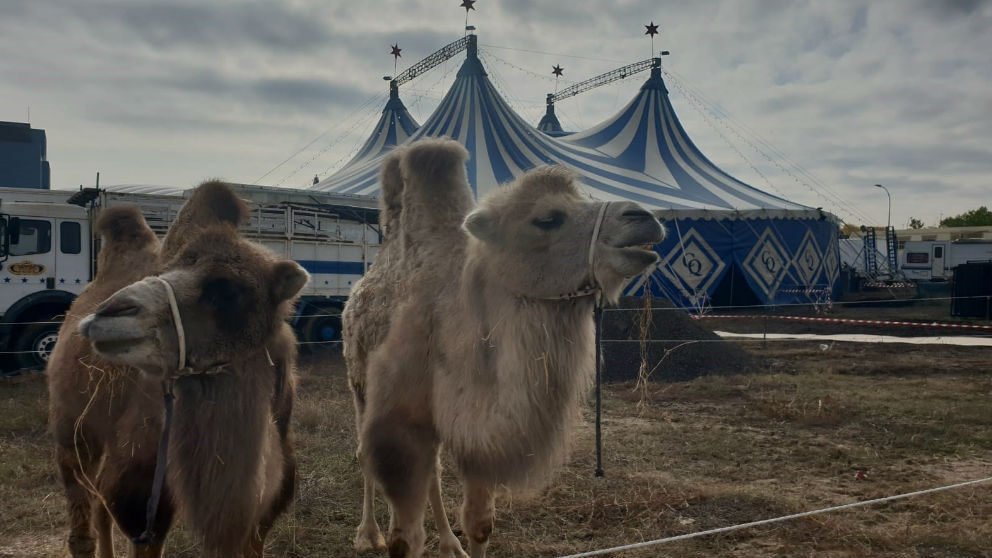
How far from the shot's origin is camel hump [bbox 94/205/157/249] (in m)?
4.00

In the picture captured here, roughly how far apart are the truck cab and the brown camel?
30.6 feet

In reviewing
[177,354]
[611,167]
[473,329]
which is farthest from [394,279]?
[611,167]

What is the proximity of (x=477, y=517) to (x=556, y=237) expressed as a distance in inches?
60.2

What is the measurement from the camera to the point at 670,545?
13.7ft

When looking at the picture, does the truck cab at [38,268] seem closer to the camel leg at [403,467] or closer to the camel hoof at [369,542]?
the camel hoof at [369,542]

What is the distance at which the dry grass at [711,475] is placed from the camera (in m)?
4.23

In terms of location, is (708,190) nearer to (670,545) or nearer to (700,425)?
(700,425)

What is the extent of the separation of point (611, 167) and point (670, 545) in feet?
55.8

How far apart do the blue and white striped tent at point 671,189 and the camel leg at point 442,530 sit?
1280cm

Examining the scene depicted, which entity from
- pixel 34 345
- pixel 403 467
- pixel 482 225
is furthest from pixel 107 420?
pixel 34 345

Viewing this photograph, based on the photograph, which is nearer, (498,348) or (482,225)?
(498,348)

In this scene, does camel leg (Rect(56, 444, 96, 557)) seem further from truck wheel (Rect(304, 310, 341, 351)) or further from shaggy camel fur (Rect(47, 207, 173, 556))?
truck wheel (Rect(304, 310, 341, 351))

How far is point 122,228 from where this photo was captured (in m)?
4.02

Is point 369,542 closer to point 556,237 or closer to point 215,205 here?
point 215,205
